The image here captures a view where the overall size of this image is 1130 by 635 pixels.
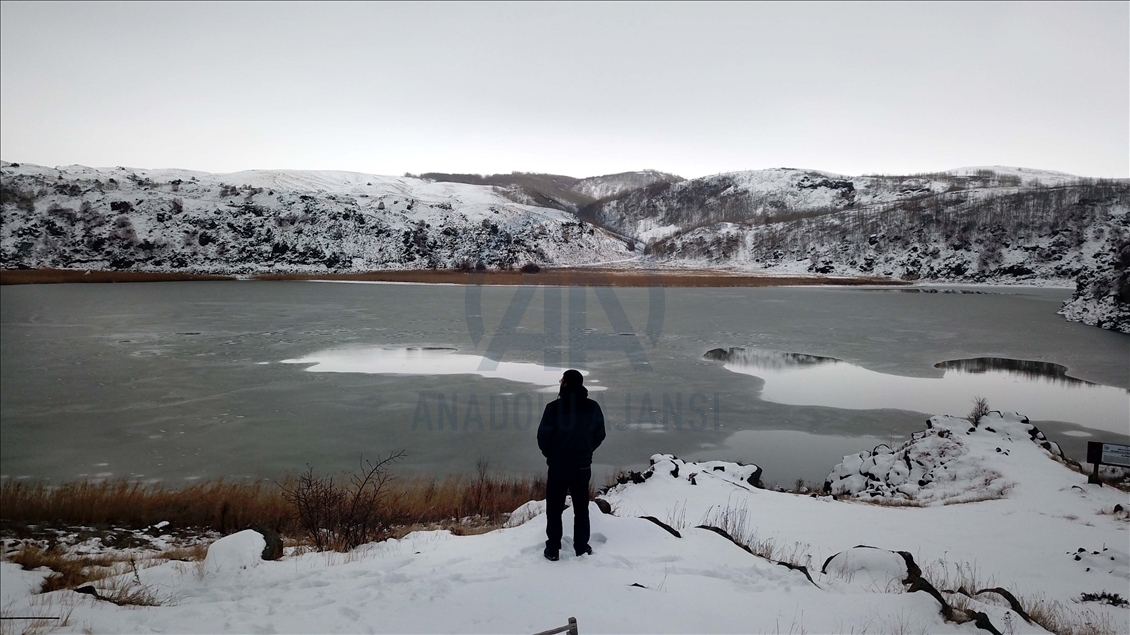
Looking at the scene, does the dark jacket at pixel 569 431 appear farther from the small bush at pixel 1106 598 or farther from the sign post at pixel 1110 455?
the sign post at pixel 1110 455

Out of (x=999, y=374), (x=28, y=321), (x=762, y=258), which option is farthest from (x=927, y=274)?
(x=28, y=321)

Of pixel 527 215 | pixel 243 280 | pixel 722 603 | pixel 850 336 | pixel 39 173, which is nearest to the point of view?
pixel 722 603

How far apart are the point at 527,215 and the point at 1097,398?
7505cm

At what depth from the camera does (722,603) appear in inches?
162

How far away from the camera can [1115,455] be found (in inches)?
303

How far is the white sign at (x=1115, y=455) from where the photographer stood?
768 centimetres

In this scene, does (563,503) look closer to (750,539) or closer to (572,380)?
(572,380)

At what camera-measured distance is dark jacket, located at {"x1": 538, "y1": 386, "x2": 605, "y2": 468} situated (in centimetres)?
466

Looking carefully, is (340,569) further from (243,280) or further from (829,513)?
(243,280)

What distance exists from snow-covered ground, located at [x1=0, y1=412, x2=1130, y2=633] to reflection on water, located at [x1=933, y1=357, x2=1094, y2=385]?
899 centimetres

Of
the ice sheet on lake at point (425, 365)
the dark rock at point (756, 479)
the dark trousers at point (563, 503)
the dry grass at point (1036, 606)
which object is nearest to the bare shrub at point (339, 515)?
Result: the dark trousers at point (563, 503)

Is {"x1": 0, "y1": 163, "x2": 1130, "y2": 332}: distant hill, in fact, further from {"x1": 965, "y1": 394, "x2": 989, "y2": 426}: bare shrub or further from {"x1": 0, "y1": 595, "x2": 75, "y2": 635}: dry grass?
{"x1": 0, "y1": 595, "x2": 75, "y2": 635}: dry grass

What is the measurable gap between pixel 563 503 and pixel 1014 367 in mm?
16044

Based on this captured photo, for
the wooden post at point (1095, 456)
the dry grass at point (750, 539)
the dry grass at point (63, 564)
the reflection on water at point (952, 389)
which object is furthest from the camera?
the reflection on water at point (952, 389)
